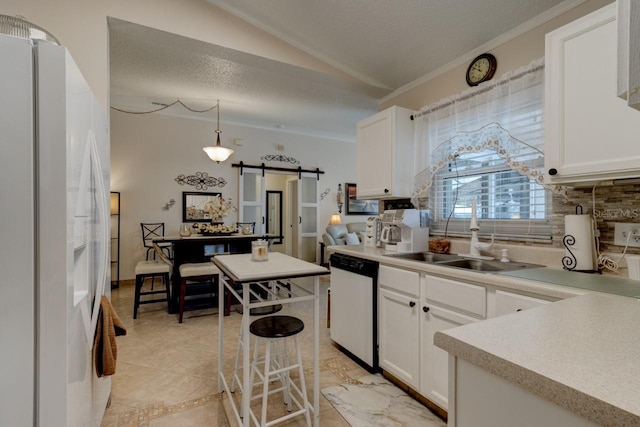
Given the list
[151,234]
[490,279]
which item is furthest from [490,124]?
[151,234]

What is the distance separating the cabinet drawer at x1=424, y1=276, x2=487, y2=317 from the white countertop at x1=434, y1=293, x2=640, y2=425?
0.60 meters

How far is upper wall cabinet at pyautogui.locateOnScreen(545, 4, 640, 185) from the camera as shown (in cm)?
134

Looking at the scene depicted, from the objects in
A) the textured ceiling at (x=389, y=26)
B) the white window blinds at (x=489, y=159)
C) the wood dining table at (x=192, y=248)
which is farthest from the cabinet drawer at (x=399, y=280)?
the wood dining table at (x=192, y=248)

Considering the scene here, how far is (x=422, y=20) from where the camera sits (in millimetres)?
2211

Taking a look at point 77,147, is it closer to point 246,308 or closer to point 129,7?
point 246,308

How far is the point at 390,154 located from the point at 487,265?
1.20 metres

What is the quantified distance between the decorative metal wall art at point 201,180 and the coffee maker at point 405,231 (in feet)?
12.5

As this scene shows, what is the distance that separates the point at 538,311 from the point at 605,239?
114 cm

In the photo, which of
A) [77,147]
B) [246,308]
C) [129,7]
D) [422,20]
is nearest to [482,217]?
[422,20]

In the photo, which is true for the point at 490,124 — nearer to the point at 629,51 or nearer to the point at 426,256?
the point at 426,256

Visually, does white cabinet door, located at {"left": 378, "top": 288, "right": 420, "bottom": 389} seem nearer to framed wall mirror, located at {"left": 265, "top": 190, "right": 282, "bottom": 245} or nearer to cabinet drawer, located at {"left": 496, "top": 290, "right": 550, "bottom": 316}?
cabinet drawer, located at {"left": 496, "top": 290, "right": 550, "bottom": 316}

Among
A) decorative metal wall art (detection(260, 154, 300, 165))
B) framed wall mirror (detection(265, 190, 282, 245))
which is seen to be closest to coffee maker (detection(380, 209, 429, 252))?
decorative metal wall art (detection(260, 154, 300, 165))

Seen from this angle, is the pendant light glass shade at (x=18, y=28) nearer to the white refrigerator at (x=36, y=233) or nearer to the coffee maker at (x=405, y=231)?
the white refrigerator at (x=36, y=233)

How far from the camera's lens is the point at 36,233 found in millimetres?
886
